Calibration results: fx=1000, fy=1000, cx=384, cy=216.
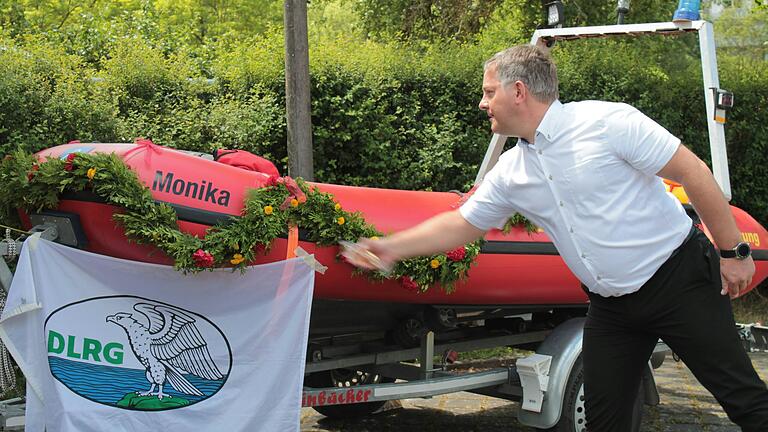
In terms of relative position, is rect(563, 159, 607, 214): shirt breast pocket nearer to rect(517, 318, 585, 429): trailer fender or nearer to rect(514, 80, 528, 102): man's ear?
rect(514, 80, 528, 102): man's ear

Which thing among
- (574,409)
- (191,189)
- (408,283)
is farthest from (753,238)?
(191,189)

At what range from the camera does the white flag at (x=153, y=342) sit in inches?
162

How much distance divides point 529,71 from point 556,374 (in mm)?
2172

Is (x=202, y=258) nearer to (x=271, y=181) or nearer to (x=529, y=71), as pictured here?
(x=271, y=181)

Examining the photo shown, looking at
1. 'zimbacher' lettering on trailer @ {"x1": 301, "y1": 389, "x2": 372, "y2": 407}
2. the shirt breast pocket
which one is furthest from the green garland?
the shirt breast pocket

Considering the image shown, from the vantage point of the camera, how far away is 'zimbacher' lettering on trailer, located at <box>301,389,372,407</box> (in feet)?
15.5

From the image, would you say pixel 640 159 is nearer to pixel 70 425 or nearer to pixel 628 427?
pixel 628 427

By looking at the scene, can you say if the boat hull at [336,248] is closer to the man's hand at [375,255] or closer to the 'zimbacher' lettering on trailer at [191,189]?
the 'zimbacher' lettering on trailer at [191,189]

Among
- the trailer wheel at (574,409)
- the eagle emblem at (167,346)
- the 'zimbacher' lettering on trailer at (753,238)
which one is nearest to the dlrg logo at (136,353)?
the eagle emblem at (167,346)

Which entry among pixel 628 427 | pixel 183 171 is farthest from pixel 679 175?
pixel 183 171

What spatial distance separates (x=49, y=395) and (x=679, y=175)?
2648 millimetres

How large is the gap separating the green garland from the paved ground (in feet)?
5.83

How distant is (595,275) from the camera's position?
349 cm

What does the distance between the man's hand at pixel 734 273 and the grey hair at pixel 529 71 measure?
0.83m
